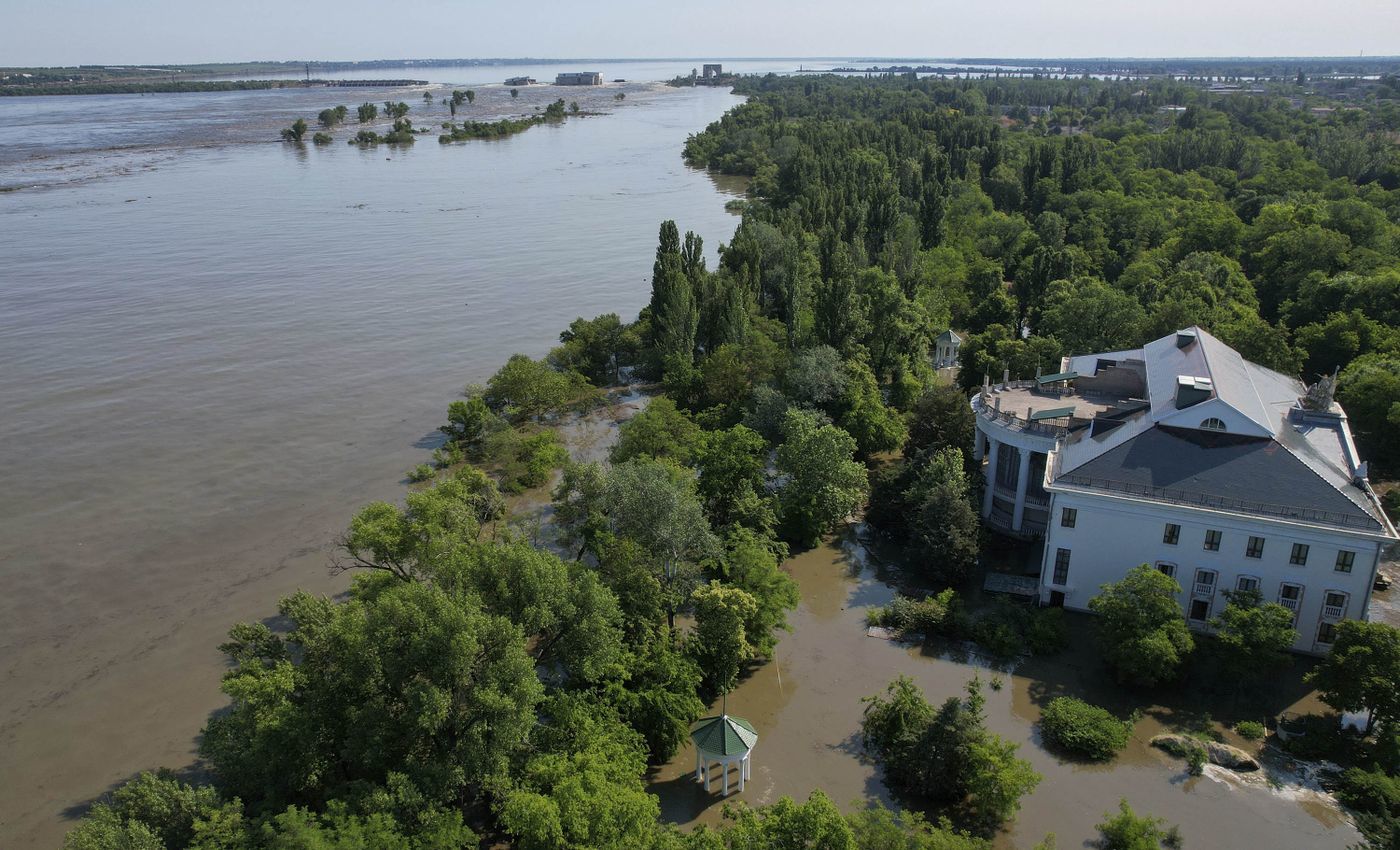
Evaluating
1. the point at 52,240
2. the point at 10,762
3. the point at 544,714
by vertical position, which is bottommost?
the point at 10,762

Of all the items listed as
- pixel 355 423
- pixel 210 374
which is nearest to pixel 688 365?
pixel 355 423

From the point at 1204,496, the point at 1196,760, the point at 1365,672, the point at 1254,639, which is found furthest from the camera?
the point at 1204,496

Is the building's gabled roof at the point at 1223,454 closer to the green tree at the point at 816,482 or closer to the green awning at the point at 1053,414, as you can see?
the green awning at the point at 1053,414

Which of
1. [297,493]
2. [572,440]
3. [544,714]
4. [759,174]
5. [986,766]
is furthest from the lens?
[759,174]

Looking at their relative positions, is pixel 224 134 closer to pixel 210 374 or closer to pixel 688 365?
pixel 210 374

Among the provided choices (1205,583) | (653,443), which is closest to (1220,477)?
(1205,583)

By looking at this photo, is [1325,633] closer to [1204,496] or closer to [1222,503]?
[1222,503]
